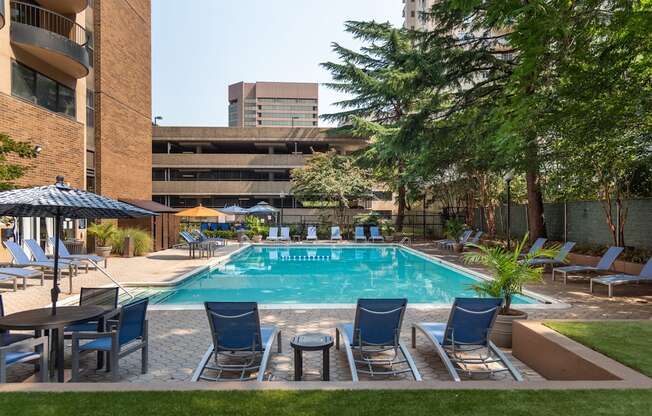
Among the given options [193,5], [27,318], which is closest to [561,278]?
[27,318]

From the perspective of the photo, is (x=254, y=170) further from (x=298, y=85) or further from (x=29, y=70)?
(x=298, y=85)

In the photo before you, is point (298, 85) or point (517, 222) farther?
point (298, 85)

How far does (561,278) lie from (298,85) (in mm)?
124256

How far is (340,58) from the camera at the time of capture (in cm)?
3092

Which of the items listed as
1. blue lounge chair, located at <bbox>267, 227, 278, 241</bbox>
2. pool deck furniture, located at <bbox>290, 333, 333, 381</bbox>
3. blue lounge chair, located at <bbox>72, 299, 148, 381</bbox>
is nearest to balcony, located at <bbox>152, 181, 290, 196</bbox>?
blue lounge chair, located at <bbox>267, 227, 278, 241</bbox>

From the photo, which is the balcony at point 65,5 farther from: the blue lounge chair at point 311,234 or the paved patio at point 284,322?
the blue lounge chair at point 311,234

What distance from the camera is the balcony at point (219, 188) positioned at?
124ft

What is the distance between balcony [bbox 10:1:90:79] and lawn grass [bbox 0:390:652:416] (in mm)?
15046

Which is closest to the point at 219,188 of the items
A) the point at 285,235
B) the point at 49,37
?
the point at 285,235

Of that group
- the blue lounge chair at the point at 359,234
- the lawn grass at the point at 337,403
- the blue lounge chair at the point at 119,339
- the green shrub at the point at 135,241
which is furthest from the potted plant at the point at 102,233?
the lawn grass at the point at 337,403

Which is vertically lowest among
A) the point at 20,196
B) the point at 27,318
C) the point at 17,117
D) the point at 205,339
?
the point at 205,339

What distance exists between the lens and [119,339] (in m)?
5.23

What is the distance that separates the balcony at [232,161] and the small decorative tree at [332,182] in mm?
6788

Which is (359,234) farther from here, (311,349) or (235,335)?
(311,349)
